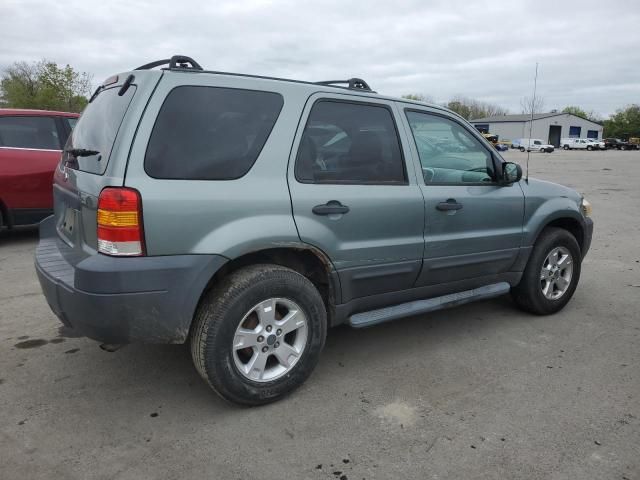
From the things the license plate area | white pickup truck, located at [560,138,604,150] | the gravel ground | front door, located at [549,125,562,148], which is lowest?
the gravel ground

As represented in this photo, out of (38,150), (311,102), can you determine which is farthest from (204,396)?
(38,150)

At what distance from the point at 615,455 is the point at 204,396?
7.23 ft

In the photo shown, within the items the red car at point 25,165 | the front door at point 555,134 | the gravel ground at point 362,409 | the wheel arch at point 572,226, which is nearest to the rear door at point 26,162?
the red car at point 25,165

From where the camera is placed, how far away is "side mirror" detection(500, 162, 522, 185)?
12.6 feet

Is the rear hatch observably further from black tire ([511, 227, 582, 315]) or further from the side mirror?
black tire ([511, 227, 582, 315])

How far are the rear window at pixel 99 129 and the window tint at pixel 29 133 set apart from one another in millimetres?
3910

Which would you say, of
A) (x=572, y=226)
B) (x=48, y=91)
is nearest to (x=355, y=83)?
(x=572, y=226)

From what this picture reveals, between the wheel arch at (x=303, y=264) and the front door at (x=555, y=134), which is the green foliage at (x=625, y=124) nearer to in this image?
the front door at (x=555, y=134)

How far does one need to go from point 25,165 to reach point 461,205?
560 cm

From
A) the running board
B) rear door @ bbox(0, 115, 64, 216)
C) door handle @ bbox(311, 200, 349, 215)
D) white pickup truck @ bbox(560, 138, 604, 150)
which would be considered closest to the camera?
door handle @ bbox(311, 200, 349, 215)

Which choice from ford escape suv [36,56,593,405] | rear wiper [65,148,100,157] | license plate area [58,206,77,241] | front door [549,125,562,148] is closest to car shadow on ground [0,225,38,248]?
ford escape suv [36,56,593,405]

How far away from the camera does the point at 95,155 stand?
8.73 ft

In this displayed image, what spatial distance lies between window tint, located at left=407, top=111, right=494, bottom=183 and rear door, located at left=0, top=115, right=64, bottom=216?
5129 mm

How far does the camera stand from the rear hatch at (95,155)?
2.47 meters
